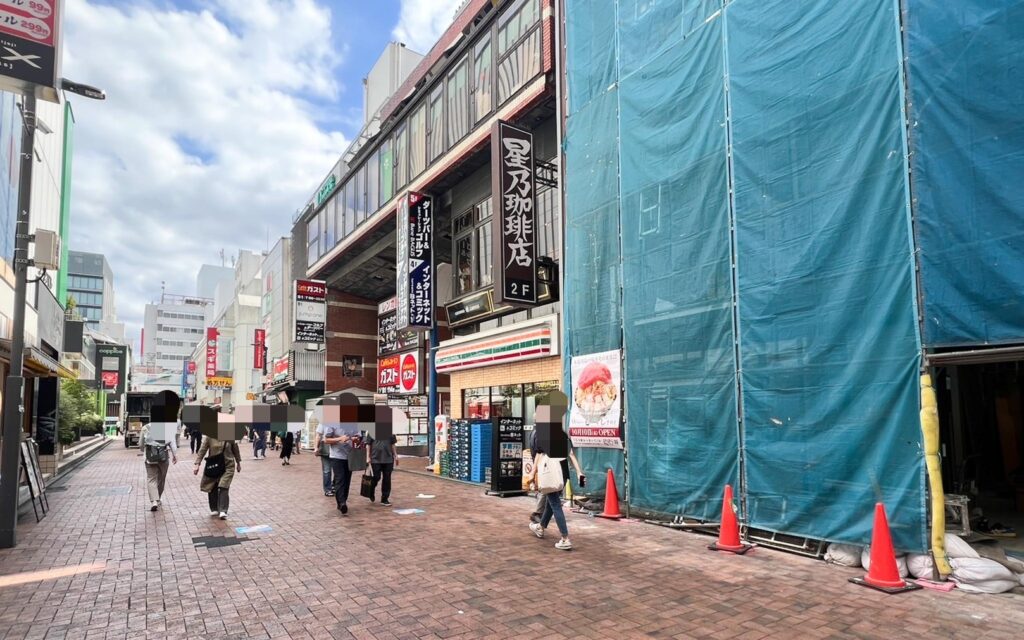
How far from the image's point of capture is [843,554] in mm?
6754

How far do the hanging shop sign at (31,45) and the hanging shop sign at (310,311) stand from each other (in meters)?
27.5

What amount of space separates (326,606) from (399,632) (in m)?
0.99

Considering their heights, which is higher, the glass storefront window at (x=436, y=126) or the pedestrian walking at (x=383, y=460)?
the glass storefront window at (x=436, y=126)

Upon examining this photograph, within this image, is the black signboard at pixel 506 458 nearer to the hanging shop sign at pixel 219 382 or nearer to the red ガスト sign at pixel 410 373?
the red ガスト sign at pixel 410 373

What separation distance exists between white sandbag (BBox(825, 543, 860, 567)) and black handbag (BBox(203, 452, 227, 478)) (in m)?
8.96

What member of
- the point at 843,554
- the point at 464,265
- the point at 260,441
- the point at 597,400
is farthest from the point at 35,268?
the point at 843,554

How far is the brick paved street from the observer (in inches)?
189

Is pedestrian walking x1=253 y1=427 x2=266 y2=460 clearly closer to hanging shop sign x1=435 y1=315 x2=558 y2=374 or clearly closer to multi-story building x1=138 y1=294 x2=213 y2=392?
hanging shop sign x1=435 y1=315 x2=558 y2=374

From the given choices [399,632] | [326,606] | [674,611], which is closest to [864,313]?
[674,611]

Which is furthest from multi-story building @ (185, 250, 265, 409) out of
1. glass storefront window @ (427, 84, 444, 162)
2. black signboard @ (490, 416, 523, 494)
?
black signboard @ (490, 416, 523, 494)

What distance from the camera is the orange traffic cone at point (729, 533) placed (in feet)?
24.4

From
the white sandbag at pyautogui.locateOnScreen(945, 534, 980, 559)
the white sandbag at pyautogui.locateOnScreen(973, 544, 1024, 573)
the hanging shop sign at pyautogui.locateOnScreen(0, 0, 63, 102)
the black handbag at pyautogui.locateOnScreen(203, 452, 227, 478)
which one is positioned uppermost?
the hanging shop sign at pyautogui.locateOnScreen(0, 0, 63, 102)

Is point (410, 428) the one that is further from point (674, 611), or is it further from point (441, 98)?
point (674, 611)

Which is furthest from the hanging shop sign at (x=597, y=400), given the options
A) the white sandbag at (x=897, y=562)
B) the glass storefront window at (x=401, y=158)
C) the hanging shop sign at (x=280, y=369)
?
the hanging shop sign at (x=280, y=369)
